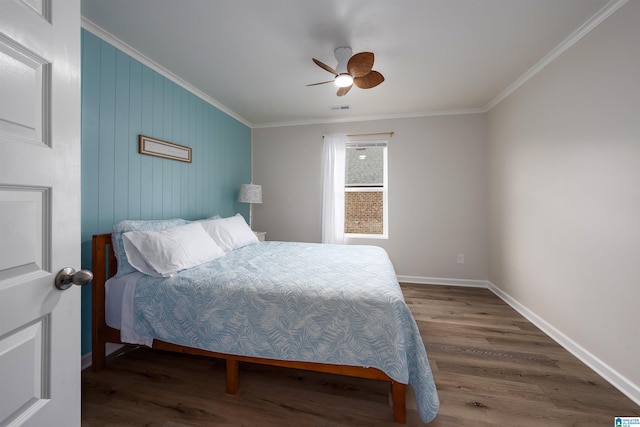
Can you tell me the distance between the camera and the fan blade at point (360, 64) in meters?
2.06

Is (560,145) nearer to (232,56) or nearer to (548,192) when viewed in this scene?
(548,192)

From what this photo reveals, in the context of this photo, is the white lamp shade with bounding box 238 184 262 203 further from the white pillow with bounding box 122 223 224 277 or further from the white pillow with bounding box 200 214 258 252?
the white pillow with bounding box 122 223 224 277

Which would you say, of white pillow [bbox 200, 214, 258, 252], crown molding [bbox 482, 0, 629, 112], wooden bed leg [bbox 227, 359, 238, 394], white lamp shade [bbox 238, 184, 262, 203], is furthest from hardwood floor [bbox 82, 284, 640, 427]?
crown molding [bbox 482, 0, 629, 112]

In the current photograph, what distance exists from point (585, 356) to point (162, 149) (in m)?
4.09

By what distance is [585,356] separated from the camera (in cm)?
201

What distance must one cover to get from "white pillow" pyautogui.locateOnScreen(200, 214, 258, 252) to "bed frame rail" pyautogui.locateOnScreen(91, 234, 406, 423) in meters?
0.90

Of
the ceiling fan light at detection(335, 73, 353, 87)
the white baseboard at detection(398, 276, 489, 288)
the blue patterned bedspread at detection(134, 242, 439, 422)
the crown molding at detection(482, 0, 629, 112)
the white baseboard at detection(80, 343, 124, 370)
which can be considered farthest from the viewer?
the white baseboard at detection(398, 276, 489, 288)

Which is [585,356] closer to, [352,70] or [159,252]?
[352,70]

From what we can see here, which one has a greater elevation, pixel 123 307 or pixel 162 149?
pixel 162 149

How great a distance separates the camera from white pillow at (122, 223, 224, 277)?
1.89 m

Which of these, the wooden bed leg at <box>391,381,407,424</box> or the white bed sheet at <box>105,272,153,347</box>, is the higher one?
the white bed sheet at <box>105,272,153,347</box>

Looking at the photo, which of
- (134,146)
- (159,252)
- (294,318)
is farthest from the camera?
(134,146)

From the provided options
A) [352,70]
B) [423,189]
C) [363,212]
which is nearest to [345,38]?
[352,70]

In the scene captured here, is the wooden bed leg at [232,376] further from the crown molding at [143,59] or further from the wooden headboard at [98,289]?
the crown molding at [143,59]
